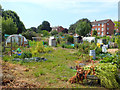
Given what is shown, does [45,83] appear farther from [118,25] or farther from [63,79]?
[118,25]

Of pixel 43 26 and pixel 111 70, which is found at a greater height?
pixel 43 26

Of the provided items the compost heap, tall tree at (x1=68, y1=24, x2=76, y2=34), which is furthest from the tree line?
the compost heap

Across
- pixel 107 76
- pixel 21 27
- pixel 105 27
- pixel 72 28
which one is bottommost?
pixel 107 76

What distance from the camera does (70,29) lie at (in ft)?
201

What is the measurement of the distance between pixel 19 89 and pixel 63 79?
1.56m

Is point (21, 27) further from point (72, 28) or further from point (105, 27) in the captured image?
point (105, 27)

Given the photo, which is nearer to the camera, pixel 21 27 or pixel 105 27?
pixel 21 27

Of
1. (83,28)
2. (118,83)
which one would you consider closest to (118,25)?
(118,83)

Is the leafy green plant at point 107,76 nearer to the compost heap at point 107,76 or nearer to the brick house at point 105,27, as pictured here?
the compost heap at point 107,76

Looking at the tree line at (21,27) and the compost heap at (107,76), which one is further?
the tree line at (21,27)

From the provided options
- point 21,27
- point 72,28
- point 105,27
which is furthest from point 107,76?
point 72,28

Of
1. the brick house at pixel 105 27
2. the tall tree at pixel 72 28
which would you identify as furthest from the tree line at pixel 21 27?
the brick house at pixel 105 27

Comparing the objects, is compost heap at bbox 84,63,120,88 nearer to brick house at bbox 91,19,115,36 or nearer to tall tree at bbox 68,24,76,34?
brick house at bbox 91,19,115,36

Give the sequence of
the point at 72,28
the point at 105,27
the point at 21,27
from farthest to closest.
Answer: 1. the point at 72,28
2. the point at 105,27
3. the point at 21,27
